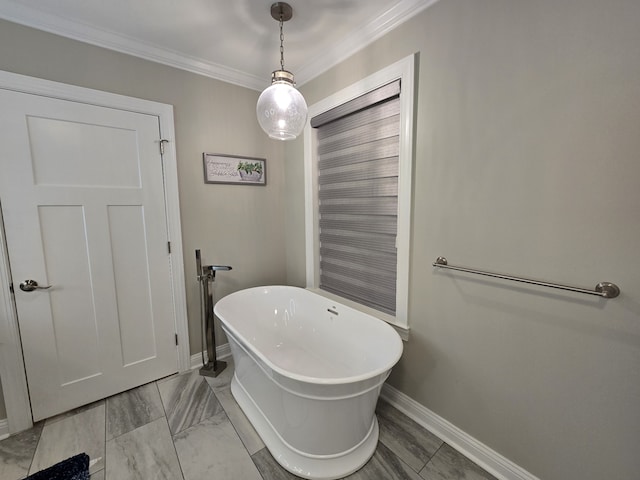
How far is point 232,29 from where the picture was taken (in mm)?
1701

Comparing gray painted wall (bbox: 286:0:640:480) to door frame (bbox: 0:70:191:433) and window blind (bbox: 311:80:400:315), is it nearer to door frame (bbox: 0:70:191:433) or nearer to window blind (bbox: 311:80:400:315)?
window blind (bbox: 311:80:400:315)

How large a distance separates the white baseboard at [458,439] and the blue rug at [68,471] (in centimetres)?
178

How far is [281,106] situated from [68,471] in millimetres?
2223

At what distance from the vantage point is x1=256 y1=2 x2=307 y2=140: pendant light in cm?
138

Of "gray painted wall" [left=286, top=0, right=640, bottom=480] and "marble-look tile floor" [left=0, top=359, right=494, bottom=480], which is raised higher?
"gray painted wall" [left=286, top=0, right=640, bottom=480]

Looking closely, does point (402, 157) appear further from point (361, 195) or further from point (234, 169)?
point (234, 169)

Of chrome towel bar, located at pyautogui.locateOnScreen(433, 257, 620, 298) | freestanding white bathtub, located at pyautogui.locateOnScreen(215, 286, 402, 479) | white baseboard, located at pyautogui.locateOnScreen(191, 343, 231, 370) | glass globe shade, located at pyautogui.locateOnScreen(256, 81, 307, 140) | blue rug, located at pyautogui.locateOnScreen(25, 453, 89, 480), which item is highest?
glass globe shade, located at pyautogui.locateOnScreen(256, 81, 307, 140)

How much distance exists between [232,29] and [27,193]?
162 centimetres

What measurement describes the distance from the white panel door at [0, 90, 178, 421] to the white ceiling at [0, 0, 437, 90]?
459 mm

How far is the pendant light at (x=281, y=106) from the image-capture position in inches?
54.2

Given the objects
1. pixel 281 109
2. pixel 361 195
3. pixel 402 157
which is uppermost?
pixel 281 109

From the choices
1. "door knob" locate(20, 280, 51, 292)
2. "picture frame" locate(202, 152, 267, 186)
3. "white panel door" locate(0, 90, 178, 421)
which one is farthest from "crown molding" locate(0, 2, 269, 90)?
"door knob" locate(20, 280, 51, 292)

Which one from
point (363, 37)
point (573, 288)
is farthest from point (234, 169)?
point (573, 288)

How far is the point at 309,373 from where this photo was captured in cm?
194
